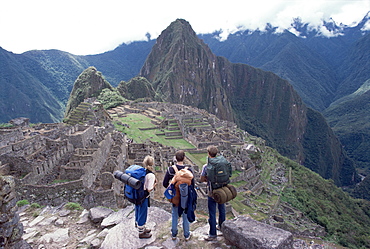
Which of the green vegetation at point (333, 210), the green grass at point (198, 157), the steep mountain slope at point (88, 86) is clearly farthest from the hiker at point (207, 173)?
the steep mountain slope at point (88, 86)

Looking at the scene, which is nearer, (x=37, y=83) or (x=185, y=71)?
(x=37, y=83)

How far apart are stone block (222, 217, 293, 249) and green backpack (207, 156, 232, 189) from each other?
40.0 inches

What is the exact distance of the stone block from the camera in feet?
16.4

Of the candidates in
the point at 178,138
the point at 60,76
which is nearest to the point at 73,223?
the point at 178,138

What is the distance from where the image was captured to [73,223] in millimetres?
7453

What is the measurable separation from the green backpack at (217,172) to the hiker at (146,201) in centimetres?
134

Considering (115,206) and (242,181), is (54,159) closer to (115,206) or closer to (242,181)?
(115,206)

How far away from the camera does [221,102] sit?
583 feet

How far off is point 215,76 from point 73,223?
192 m

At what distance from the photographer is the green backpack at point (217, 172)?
221 inches

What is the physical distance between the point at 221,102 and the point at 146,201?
17467 centimetres

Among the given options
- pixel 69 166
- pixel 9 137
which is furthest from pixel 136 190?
pixel 9 137

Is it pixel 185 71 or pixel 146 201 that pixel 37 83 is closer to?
pixel 185 71

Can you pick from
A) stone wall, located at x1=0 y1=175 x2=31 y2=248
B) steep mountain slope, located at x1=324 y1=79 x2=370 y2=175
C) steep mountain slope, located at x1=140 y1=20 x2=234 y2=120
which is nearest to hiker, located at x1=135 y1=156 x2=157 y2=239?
stone wall, located at x1=0 y1=175 x2=31 y2=248
